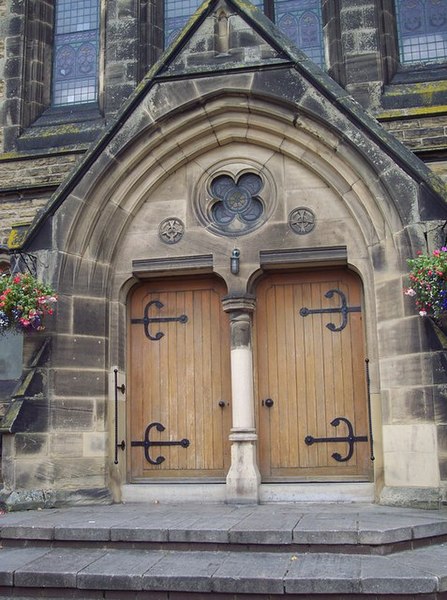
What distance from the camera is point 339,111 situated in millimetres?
7465

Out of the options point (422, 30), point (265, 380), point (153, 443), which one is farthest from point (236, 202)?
point (422, 30)

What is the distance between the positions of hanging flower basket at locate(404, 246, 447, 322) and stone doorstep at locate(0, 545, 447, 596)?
6.93ft

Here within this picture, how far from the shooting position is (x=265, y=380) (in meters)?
8.05

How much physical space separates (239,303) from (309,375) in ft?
3.58

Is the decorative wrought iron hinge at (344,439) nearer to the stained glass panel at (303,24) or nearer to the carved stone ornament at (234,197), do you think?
the carved stone ornament at (234,197)

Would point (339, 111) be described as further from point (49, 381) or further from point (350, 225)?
point (49, 381)

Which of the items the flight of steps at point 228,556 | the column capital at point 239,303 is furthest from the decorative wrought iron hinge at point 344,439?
the column capital at point 239,303

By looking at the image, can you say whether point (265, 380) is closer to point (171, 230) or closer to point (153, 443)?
point (153, 443)

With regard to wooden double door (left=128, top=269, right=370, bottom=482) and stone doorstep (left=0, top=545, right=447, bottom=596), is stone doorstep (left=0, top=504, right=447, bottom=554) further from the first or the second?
wooden double door (left=128, top=269, right=370, bottom=482)

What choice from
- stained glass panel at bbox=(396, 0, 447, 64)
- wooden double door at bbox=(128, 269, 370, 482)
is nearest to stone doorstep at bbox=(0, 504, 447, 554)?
wooden double door at bbox=(128, 269, 370, 482)

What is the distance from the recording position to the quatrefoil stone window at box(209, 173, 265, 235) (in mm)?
8125

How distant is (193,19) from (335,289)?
3274mm

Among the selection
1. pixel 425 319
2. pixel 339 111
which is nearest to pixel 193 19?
pixel 339 111

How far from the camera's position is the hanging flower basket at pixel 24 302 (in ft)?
24.1
